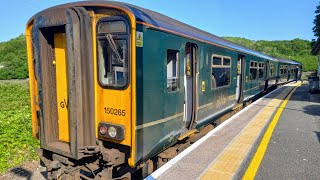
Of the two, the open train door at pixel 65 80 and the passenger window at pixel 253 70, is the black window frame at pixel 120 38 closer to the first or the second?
the open train door at pixel 65 80

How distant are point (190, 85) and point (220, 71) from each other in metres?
2.07

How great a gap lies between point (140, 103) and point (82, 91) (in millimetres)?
891

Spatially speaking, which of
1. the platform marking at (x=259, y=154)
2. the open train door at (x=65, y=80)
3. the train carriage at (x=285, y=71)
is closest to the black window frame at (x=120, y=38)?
the open train door at (x=65, y=80)

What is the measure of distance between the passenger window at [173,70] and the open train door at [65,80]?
1558 millimetres

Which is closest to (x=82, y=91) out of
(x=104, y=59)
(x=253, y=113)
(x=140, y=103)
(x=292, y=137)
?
(x=104, y=59)

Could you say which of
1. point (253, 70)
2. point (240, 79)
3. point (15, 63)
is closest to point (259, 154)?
point (240, 79)

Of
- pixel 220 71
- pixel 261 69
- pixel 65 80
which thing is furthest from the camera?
pixel 261 69

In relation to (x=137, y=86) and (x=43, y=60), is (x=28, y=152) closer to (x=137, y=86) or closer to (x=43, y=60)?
(x=43, y=60)

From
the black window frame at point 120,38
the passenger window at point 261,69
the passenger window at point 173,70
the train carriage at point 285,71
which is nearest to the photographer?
the black window frame at point 120,38

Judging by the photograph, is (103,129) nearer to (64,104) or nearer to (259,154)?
(64,104)

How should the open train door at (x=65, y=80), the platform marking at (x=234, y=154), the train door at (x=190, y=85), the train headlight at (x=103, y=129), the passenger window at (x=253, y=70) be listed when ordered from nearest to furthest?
the open train door at (x=65, y=80) < the train headlight at (x=103, y=129) < the platform marking at (x=234, y=154) < the train door at (x=190, y=85) < the passenger window at (x=253, y=70)

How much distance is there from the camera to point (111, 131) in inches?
159

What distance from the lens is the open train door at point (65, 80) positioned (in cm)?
394

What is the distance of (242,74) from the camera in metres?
10.6
